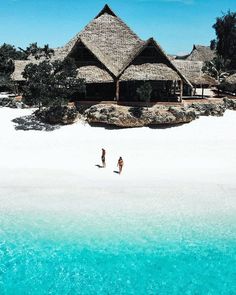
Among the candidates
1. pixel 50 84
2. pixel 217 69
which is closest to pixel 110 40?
pixel 50 84

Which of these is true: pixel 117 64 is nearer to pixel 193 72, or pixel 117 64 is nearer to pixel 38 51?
pixel 193 72

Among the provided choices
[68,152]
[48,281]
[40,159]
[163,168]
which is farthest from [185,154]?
[48,281]

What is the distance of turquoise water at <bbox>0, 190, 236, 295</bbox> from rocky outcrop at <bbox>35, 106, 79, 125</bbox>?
14634 mm

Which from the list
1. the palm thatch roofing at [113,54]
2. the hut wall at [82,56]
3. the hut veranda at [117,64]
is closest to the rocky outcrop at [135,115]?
the hut veranda at [117,64]

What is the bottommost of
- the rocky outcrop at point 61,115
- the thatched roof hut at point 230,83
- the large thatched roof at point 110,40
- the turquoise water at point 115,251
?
the turquoise water at point 115,251

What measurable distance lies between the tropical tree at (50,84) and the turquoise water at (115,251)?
14266 millimetres

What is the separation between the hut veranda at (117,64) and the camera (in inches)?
1480

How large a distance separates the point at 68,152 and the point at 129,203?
9495mm

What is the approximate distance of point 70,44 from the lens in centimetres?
4450

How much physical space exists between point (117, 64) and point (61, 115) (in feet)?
26.0

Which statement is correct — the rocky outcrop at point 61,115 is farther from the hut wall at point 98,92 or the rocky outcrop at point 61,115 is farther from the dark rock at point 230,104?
the dark rock at point 230,104

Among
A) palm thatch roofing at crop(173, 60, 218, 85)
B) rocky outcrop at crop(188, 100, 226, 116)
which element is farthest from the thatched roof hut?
rocky outcrop at crop(188, 100, 226, 116)

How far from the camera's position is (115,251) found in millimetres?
18078

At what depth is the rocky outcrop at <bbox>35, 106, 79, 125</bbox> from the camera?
36438mm
